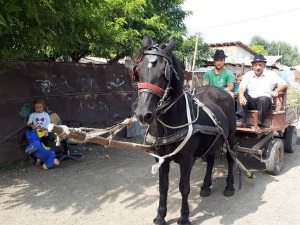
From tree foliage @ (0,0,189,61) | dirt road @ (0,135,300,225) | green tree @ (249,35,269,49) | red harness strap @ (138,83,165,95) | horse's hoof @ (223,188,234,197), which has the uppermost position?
green tree @ (249,35,269,49)

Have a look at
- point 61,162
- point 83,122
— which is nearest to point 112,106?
point 83,122

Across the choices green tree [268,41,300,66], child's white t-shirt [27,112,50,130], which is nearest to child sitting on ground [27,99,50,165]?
child's white t-shirt [27,112,50,130]

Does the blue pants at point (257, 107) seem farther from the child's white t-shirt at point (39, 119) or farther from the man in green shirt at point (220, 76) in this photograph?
the child's white t-shirt at point (39, 119)

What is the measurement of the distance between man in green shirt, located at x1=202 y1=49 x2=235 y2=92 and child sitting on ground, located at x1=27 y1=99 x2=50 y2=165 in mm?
3349

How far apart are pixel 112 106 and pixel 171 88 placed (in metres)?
5.36

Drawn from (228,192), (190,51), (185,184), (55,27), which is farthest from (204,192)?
(190,51)

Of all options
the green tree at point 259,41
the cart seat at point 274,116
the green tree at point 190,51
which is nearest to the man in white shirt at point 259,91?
the cart seat at point 274,116

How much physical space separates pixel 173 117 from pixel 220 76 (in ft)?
8.17

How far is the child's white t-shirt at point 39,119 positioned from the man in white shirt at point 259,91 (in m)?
3.82

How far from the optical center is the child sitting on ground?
566 centimetres

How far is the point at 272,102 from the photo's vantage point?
5.09 meters

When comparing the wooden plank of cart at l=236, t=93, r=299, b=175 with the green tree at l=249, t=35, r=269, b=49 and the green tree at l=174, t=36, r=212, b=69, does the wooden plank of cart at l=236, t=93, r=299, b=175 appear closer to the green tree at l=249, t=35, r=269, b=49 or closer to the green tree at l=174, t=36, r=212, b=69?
the green tree at l=174, t=36, r=212, b=69

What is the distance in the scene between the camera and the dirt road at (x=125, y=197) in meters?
3.74

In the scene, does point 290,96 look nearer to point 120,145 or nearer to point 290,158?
point 290,158
